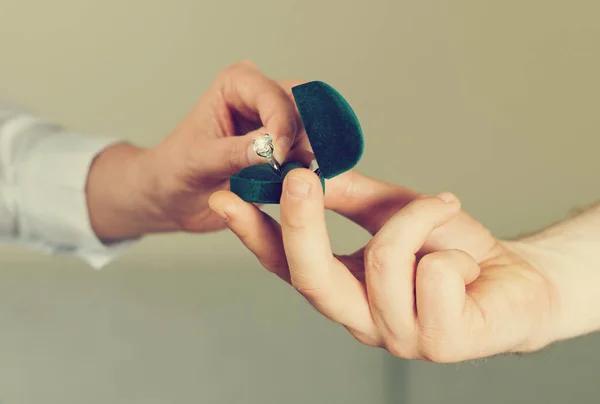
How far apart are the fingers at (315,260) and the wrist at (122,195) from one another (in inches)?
10.1

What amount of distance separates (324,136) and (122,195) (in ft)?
1.04

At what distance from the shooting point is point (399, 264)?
1.00 feet

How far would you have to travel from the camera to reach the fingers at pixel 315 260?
265mm

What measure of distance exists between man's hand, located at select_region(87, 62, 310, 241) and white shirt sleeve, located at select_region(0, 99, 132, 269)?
1 centimetres

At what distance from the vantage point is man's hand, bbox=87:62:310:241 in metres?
0.40

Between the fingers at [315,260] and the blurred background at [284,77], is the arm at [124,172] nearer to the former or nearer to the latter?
the fingers at [315,260]

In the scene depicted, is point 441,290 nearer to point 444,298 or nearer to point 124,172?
point 444,298

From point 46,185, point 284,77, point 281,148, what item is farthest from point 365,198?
point 284,77

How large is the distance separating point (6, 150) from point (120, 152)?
135 millimetres

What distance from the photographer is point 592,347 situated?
0.90 m

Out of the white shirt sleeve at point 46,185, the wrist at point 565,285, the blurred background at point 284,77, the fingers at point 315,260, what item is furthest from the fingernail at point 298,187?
the blurred background at point 284,77

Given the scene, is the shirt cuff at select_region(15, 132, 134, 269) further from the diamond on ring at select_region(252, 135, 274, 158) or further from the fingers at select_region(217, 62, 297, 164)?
the diamond on ring at select_region(252, 135, 274, 158)

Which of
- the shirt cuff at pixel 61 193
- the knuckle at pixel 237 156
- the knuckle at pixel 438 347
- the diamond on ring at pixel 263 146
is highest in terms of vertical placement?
the diamond on ring at pixel 263 146

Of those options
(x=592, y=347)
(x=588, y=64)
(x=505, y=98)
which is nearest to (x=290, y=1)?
(x=505, y=98)
